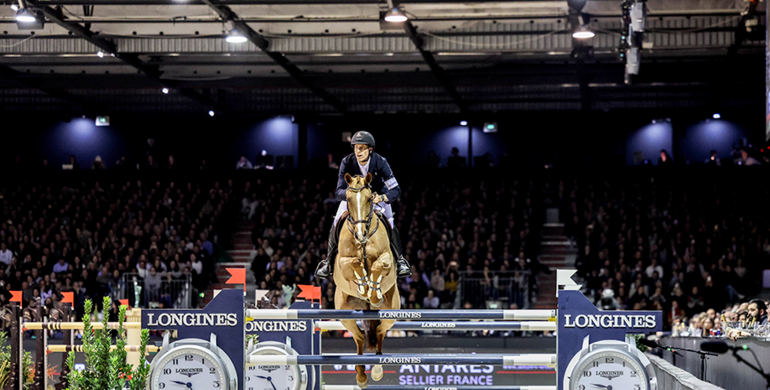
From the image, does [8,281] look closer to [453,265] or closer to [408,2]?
[453,265]

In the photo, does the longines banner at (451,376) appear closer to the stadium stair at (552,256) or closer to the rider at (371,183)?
the rider at (371,183)

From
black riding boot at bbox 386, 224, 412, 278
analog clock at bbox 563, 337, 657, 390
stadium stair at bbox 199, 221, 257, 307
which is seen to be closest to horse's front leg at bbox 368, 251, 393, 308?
black riding boot at bbox 386, 224, 412, 278

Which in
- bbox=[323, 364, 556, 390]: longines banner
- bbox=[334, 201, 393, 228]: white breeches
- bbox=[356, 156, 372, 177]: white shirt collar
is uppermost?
bbox=[356, 156, 372, 177]: white shirt collar

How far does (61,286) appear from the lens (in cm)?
1920

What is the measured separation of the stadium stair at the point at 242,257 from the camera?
69.1 ft

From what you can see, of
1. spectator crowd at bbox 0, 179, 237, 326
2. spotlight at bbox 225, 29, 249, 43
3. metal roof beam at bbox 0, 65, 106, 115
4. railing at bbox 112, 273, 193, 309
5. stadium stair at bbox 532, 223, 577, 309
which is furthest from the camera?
metal roof beam at bbox 0, 65, 106, 115

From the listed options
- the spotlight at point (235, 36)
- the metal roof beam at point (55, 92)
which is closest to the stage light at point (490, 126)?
the metal roof beam at point (55, 92)

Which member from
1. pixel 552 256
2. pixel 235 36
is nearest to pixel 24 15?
pixel 235 36

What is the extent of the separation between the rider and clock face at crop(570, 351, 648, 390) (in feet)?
6.34

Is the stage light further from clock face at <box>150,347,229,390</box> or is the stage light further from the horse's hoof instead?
clock face at <box>150,347,229,390</box>

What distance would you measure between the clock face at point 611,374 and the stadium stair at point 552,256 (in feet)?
43.4

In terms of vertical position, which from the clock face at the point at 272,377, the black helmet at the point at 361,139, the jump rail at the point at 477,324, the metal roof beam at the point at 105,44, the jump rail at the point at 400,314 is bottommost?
the clock face at the point at 272,377

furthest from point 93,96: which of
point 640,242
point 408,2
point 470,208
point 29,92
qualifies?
point 640,242

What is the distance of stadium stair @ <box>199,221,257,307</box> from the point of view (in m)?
21.1
